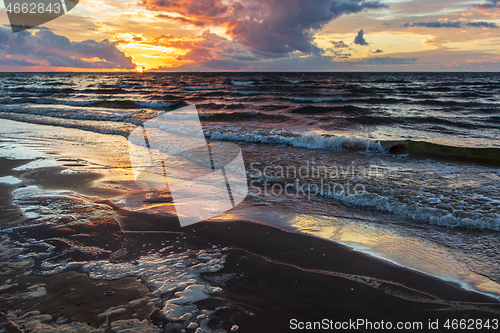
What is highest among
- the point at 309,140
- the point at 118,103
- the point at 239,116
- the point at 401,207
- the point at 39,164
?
the point at 118,103

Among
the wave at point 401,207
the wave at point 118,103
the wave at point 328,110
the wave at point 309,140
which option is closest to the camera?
the wave at point 401,207

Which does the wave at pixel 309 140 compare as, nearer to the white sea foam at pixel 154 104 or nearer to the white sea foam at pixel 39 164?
the white sea foam at pixel 39 164

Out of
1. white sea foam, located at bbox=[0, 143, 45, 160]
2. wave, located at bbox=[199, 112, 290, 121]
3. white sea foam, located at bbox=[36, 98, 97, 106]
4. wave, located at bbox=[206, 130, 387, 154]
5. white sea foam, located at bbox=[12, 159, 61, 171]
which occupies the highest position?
white sea foam, located at bbox=[36, 98, 97, 106]

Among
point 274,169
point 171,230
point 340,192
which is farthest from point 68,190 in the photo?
point 340,192

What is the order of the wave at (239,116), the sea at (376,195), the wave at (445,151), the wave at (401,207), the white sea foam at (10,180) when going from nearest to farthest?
the sea at (376,195) < the wave at (401,207) < the white sea foam at (10,180) < the wave at (445,151) < the wave at (239,116)

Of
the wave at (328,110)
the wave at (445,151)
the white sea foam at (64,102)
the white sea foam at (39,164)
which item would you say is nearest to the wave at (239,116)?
the wave at (328,110)

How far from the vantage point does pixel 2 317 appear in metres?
2.01

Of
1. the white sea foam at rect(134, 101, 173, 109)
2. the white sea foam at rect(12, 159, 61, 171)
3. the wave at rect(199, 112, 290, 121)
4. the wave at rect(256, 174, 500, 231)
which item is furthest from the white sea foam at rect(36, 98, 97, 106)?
the wave at rect(256, 174, 500, 231)

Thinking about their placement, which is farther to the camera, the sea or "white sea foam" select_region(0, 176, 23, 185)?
"white sea foam" select_region(0, 176, 23, 185)

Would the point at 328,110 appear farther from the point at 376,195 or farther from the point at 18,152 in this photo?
the point at 18,152

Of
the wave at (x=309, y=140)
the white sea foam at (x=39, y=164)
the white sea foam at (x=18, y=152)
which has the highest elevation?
the white sea foam at (x=18, y=152)

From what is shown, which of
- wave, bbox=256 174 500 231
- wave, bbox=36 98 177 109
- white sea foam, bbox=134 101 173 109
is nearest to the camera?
wave, bbox=256 174 500 231

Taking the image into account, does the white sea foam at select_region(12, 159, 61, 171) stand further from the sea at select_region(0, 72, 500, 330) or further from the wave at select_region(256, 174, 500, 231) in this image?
the wave at select_region(256, 174, 500, 231)

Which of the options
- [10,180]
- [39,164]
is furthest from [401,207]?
[39,164]
